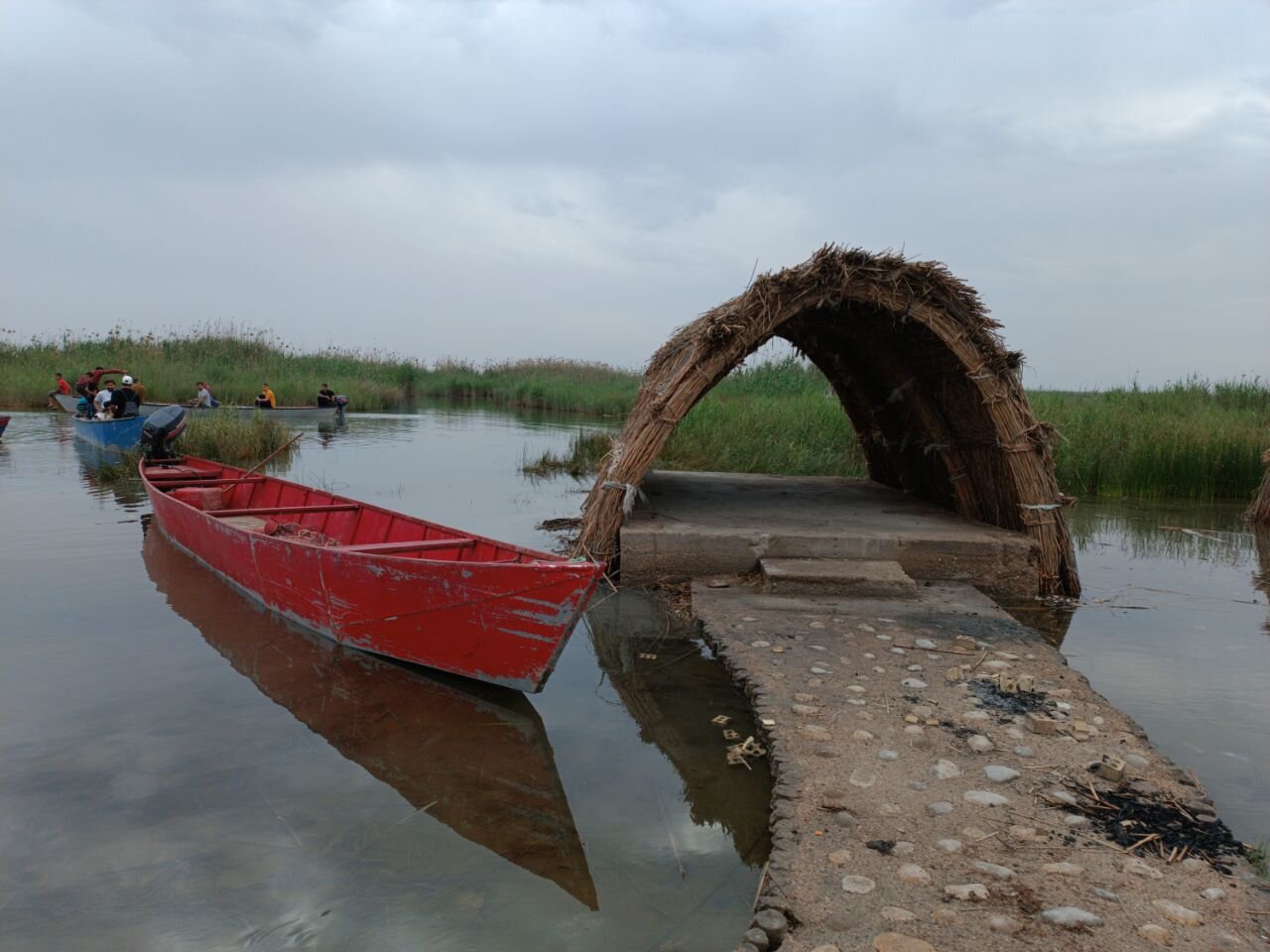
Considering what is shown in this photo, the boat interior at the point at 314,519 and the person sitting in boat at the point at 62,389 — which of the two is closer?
the boat interior at the point at 314,519

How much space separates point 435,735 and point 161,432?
815 centimetres

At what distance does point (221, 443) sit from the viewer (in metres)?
13.6

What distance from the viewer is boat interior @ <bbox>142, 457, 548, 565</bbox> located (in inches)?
213

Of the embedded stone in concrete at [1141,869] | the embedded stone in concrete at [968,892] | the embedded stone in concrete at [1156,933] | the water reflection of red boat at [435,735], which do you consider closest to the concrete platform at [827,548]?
the water reflection of red boat at [435,735]

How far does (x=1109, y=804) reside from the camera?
315 centimetres

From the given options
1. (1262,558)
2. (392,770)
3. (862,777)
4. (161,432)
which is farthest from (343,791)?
(1262,558)

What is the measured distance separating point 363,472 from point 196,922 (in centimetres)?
1160

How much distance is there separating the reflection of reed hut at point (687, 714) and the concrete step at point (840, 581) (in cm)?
98

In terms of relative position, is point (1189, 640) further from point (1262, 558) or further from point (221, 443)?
point (221, 443)

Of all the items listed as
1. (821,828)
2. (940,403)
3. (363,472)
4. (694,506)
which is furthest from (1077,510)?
(363,472)

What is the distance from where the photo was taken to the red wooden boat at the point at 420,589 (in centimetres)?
428

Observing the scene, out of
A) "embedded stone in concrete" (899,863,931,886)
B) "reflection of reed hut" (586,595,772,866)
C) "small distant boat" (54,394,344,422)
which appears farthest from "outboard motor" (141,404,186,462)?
"embedded stone in concrete" (899,863,931,886)

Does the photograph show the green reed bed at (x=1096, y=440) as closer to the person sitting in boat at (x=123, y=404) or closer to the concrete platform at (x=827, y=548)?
the concrete platform at (x=827, y=548)

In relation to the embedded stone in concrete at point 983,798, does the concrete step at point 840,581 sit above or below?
above
